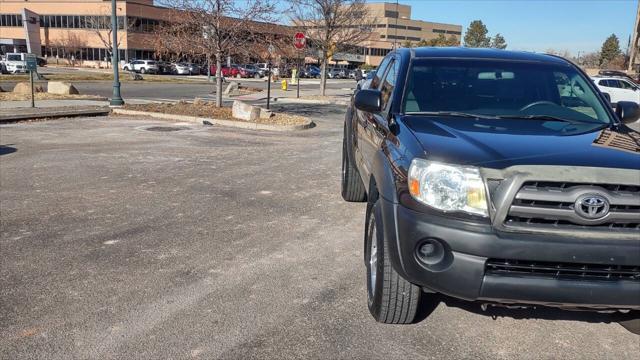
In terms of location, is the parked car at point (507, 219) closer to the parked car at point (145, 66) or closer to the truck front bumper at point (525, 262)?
the truck front bumper at point (525, 262)

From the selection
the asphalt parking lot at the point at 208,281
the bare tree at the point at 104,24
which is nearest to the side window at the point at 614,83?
the asphalt parking lot at the point at 208,281

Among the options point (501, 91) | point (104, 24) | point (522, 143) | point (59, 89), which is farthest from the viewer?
point (104, 24)

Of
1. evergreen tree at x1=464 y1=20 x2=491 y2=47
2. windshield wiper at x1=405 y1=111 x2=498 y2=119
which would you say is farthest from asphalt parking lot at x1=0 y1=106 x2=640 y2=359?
evergreen tree at x1=464 y1=20 x2=491 y2=47

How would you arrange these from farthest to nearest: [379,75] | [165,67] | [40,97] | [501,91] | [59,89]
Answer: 1. [165,67]
2. [59,89]
3. [40,97]
4. [379,75]
5. [501,91]

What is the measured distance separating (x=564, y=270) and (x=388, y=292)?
1009 mm

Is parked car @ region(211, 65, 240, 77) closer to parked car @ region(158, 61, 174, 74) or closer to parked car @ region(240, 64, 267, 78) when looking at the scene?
parked car @ region(240, 64, 267, 78)

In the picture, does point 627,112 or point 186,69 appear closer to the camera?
point 627,112

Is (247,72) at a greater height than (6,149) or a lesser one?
greater

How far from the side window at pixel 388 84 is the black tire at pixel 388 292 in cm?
121

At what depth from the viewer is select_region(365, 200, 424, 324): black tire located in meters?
3.21

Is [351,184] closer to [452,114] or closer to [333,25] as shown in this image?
[452,114]

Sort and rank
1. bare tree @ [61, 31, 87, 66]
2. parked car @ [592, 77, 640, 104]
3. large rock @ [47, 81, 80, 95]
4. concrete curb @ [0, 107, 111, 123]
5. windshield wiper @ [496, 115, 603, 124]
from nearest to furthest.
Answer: windshield wiper @ [496, 115, 603, 124] < concrete curb @ [0, 107, 111, 123] < large rock @ [47, 81, 80, 95] < parked car @ [592, 77, 640, 104] < bare tree @ [61, 31, 87, 66]

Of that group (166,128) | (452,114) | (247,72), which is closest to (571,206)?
(452,114)

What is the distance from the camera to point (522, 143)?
3115mm
